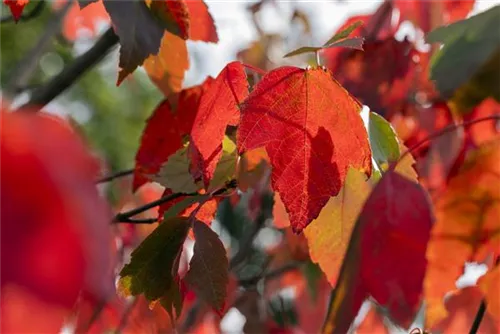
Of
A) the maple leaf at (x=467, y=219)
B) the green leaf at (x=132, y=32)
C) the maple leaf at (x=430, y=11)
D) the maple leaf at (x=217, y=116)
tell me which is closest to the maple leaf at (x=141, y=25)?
the green leaf at (x=132, y=32)

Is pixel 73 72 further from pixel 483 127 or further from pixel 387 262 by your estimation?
pixel 387 262

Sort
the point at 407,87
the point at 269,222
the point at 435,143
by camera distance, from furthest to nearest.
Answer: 1. the point at 269,222
2. the point at 407,87
3. the point at 435,143

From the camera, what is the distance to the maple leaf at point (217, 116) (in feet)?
2.61

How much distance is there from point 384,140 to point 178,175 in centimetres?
21

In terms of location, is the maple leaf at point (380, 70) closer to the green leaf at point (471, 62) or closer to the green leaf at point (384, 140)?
the green leaf at point (384, 140)

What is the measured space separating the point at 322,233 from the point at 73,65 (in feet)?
1.62

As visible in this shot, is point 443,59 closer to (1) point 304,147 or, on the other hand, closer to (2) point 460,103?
Result: (2) point 460,103

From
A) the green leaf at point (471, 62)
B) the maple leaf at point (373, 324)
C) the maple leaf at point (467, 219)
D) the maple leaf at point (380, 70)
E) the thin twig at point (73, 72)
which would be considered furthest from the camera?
the maple leaf at point (373, 324)

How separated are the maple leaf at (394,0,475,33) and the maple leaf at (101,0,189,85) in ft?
2.09

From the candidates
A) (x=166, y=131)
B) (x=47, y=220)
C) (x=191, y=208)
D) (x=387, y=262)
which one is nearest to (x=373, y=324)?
(x=166, y=131)

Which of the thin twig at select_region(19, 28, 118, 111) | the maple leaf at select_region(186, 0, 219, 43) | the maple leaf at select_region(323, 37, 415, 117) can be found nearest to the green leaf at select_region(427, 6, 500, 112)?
the maple leaf at select_region(186, 0, 219, 43)

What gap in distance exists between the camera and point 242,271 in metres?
1.61

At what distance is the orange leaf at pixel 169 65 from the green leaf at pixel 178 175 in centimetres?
16

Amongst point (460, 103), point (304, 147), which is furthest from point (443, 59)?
point (304, 147)
